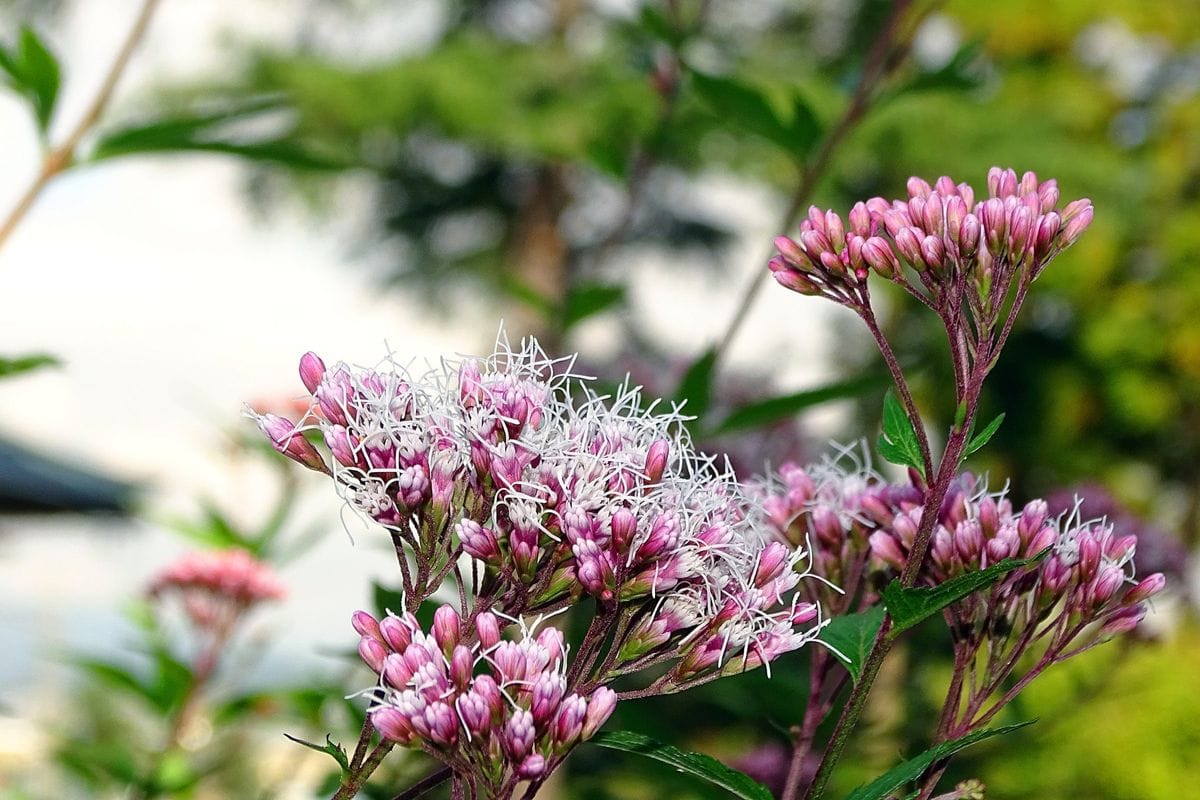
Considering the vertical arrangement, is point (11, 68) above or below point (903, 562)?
above

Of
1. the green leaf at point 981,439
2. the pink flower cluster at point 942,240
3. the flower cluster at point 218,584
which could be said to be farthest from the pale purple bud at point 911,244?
the flower cluster at point 218,584

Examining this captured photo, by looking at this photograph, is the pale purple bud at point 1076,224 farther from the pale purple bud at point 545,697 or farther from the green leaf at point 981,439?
the pale purple bud at point 545,697

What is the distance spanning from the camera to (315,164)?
3.98ft

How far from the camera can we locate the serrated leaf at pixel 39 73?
1133 millimetres

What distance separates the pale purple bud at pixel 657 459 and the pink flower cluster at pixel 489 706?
0.13 metres

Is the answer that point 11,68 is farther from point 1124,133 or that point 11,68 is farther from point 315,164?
point 1124,133

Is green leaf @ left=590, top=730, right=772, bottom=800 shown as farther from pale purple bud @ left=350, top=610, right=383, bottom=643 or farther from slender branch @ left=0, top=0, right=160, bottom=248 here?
slender branch @ left=0, top=0, right=160, bottom=248

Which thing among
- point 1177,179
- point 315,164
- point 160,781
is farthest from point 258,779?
point 1177,179

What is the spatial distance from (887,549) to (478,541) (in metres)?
0.28

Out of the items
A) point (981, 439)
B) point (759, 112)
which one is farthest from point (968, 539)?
point (759, 112)

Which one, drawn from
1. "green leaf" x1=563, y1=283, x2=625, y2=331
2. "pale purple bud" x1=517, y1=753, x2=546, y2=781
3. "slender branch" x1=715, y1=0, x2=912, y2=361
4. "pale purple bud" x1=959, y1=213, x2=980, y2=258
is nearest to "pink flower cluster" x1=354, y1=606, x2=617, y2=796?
"pale purple bud" x1=517, y1=753, x2=546, y2=781

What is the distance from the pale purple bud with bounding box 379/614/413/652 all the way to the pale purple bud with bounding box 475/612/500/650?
4 cm

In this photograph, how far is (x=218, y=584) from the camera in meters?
1.98

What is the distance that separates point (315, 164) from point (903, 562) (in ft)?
2.34
